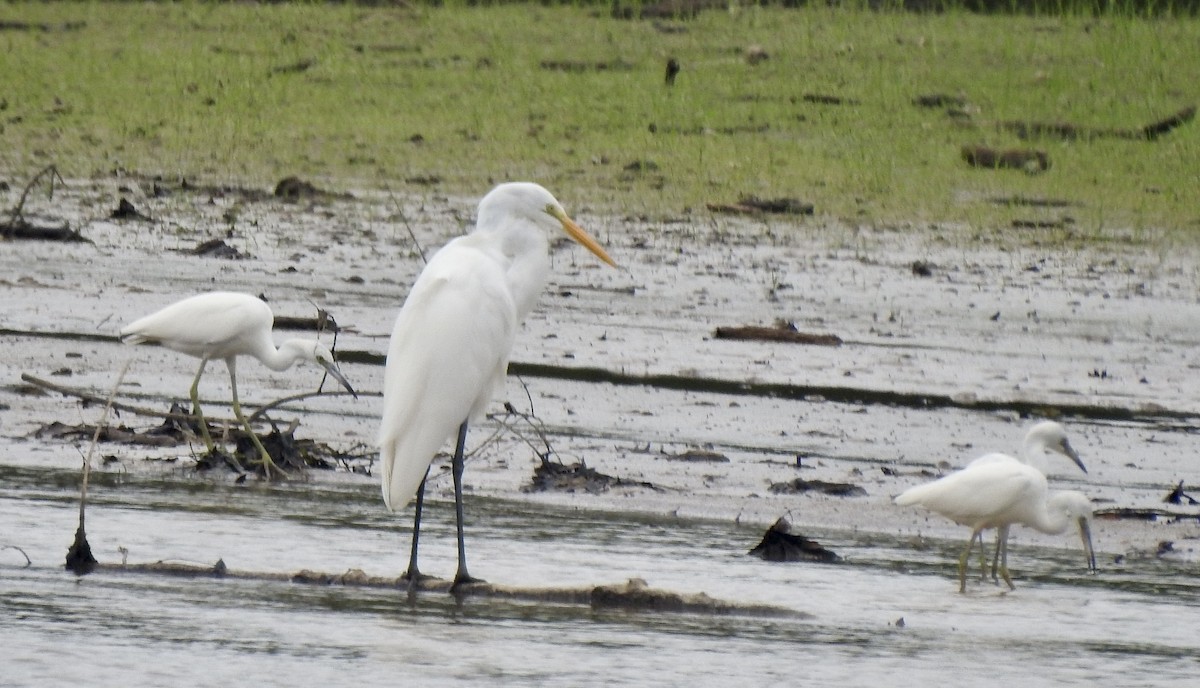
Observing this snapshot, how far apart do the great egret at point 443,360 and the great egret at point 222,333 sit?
2020 mm

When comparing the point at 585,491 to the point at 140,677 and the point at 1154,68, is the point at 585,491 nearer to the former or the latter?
the point at 140,677

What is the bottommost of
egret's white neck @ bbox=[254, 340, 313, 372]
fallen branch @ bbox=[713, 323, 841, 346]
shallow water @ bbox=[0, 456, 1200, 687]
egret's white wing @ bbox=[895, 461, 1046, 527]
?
shallow water @ bbox=[0, 456, 1200, 687]

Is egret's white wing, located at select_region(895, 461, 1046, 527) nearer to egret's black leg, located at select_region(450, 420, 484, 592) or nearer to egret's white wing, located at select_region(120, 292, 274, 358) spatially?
egret's black leg, located at select_region(450, 420, 484, 592)

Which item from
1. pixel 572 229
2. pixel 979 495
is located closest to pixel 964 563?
pixel 979 495

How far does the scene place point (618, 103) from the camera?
16.7 meters

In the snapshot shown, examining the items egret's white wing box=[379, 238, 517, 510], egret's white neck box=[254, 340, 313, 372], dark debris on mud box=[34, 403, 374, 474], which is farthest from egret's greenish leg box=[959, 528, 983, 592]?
egret's white neck box=[254, 340, 313, 372]

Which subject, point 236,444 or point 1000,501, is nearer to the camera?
point 1000,501

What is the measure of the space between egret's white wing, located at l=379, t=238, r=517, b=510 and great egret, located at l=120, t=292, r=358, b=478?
2.09 m

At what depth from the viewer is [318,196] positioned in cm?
1384

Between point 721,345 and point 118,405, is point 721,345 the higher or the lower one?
the higher one

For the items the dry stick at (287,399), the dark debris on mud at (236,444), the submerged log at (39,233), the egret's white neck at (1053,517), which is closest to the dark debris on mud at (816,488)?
the egret's white neck at (1053,517)

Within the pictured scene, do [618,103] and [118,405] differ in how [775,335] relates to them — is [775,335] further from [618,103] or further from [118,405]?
[618,103]

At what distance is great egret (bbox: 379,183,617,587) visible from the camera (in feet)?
18.5

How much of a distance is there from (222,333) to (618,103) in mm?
9048
